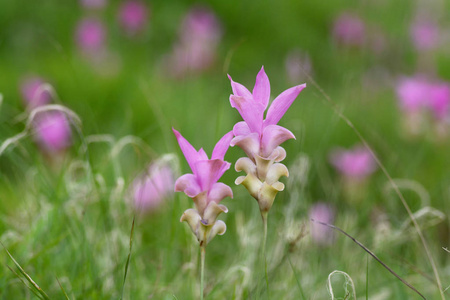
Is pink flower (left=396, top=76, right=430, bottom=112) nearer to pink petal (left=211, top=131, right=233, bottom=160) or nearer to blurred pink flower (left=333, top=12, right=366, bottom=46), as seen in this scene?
blurred pink flower (left=333, top=12, right=366, bottom=46)

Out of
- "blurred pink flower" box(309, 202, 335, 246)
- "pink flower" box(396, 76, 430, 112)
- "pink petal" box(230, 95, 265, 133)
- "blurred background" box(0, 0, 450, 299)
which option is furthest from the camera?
"pink flower" box(396, 76, 430, 112)

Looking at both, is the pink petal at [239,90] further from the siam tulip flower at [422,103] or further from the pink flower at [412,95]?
the pink flower at [412,95]

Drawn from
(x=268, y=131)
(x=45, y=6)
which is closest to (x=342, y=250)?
(x=268, y=131)

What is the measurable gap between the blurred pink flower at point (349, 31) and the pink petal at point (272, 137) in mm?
3080

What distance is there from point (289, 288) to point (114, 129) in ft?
4.54

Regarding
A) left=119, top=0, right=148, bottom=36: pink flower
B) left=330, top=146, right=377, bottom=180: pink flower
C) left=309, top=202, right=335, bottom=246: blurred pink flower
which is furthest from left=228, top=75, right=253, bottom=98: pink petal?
left=119, top=0, right=148, bottom=36: pink flower

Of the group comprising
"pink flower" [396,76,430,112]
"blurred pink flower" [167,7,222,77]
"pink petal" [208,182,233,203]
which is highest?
"pink petal" [208,182,233,203]

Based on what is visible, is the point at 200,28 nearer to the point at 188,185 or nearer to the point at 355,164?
the point at 355,164

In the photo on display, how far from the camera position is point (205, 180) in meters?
0.87

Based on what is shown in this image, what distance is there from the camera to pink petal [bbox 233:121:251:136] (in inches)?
34.1

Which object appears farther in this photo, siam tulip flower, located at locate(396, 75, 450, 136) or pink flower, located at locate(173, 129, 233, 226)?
siam tulip flower, located at locate(396, 75, 450, 136)

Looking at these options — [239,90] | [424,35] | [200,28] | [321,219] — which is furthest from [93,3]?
[239,90]

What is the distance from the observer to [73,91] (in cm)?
364

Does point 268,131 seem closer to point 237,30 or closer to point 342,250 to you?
point 342,250
